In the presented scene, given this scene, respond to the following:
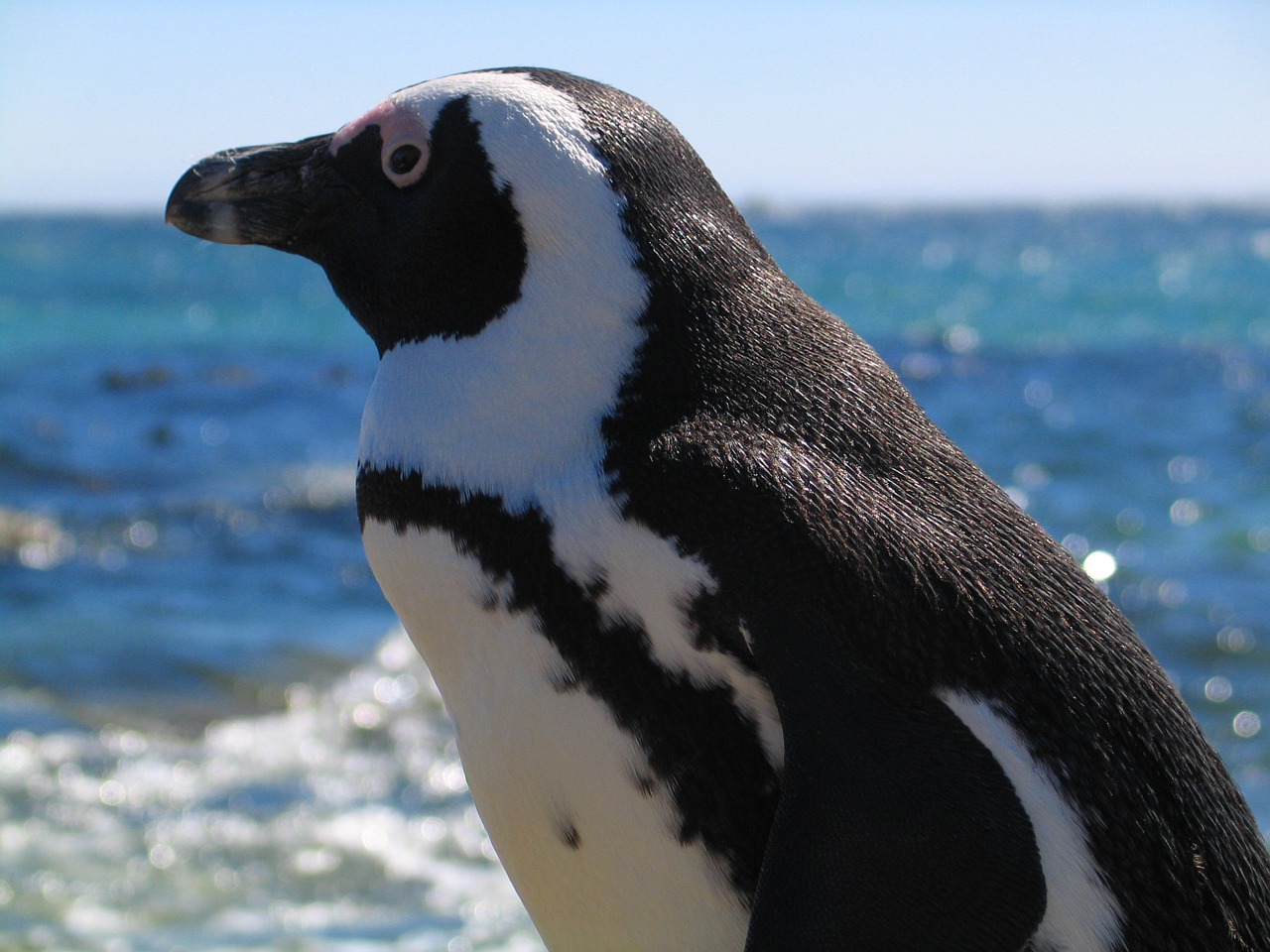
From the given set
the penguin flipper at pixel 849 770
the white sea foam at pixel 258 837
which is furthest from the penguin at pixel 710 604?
the white sea foam at pixel 258 837

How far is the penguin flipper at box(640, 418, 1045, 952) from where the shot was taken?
49.4 inches

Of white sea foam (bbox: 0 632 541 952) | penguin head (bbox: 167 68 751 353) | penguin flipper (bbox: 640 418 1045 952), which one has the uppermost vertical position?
white sea foam (bbox: 0 632 541 952)

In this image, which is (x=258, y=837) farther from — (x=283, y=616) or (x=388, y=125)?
(x=388, y=125)

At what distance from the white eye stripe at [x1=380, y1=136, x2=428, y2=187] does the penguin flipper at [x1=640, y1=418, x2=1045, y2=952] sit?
1.63 ft

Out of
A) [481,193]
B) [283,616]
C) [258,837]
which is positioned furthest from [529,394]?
[283,616]

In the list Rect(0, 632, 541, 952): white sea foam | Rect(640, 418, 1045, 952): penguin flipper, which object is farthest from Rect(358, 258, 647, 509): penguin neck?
Rect(0, 632, 541, 952): white sea foam

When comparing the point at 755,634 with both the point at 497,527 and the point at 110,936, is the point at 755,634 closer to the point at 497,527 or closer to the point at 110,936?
the point at 497,527

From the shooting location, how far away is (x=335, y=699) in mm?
5766

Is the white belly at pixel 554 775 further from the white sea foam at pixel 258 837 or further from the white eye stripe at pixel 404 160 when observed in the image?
the white sea foam at pixel 258 837

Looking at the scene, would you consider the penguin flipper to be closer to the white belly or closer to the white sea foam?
the white belly

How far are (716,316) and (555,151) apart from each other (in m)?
0.24

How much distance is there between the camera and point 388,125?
1610 millimetres

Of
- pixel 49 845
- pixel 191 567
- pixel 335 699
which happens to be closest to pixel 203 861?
pixel 49 845

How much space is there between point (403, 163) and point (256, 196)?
248mm
